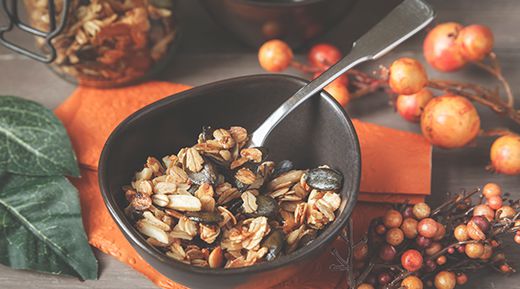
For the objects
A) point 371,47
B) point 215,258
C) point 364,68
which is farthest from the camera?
point 364,68

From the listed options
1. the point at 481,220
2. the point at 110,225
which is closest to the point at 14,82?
the point at 110,225

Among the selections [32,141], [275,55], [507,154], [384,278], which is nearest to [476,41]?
[507,154]

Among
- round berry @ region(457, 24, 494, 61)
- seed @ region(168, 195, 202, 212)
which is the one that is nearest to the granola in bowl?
seed @ region(168, 195, 202, 212)

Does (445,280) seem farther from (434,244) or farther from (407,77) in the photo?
(407,77)

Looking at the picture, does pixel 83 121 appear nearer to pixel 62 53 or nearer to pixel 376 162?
pixel 62 53

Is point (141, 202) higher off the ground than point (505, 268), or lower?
higher

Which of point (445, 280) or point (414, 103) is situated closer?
point (445, 280)
